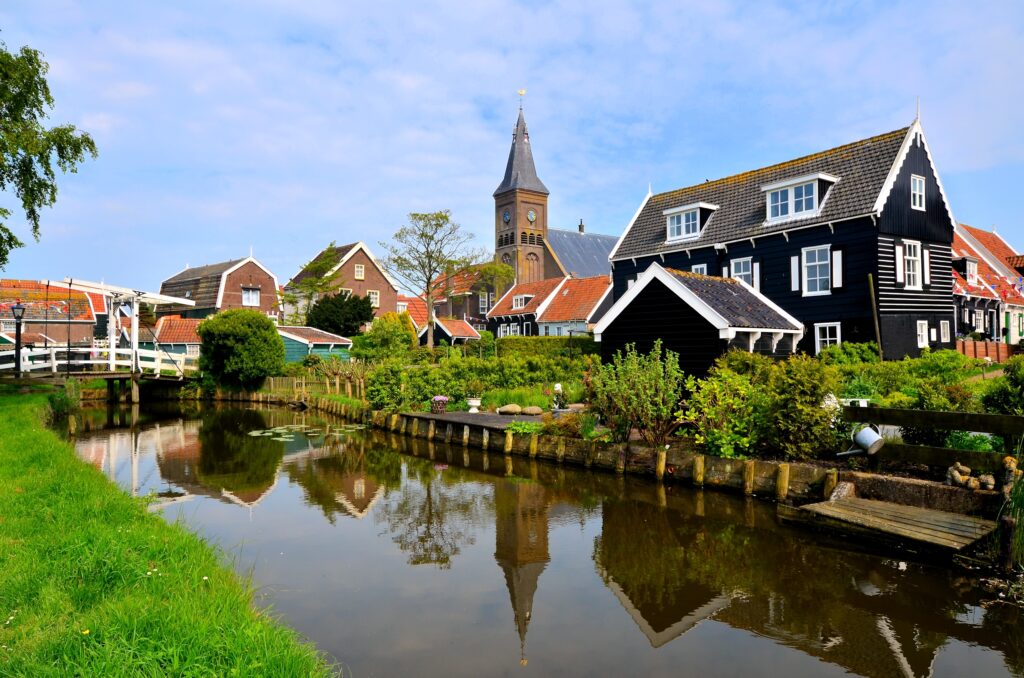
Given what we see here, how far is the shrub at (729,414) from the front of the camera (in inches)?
460

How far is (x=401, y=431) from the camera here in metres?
20.9

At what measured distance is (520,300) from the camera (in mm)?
55375

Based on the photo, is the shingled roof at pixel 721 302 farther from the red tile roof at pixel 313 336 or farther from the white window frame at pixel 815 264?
the red tile roof at pixel 313 336

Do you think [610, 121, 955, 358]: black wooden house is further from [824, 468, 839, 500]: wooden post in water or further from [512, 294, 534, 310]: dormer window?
[512, 294, 534, 310]: dormer window

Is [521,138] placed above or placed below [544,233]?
above

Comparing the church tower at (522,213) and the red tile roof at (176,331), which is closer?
the red tile roof at (176,331)

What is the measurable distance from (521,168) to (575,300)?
25614mm

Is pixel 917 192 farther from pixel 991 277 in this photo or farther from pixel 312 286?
pixel 312 286

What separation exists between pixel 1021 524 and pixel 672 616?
412cm

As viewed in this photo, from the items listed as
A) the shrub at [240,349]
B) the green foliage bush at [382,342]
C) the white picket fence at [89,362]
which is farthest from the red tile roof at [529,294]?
the white picket fence at [89,362]

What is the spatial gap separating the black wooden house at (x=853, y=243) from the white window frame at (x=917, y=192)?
0.12 feet

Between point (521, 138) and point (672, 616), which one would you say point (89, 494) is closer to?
point (672, 616)

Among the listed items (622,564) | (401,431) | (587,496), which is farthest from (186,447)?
(622,564)

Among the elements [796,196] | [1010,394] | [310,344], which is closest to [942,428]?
[1010,394]
